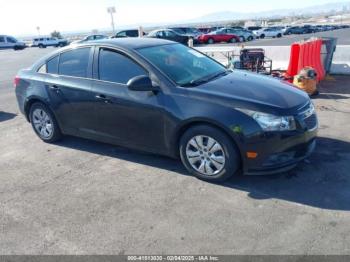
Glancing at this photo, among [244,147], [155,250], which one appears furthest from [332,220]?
[155,250]

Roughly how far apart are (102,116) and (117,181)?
0.96 metres

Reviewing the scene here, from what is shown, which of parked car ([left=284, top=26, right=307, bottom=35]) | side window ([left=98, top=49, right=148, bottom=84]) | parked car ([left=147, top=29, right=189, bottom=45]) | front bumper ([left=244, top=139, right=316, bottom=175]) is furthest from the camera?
parked car ([left=284, top=26, right=307, bottom=35])

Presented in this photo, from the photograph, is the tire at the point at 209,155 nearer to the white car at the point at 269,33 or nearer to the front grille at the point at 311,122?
the front grille at the point at 311,122

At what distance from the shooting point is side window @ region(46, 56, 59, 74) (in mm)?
5444

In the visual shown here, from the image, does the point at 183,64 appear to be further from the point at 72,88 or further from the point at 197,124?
the point at 72,88

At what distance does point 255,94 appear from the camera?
408cm

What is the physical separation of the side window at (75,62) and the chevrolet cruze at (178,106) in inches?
0.6

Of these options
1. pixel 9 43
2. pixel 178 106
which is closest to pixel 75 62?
pixel 178 106

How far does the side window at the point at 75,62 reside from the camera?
16.5ft

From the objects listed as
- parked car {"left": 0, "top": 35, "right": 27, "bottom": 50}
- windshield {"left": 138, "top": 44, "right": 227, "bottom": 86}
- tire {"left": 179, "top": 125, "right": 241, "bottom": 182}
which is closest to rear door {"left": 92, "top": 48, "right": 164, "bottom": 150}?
windshield {"left": 138, "top": 44, "right": 227, "bottom": 86}

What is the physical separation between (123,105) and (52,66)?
1.71 meters

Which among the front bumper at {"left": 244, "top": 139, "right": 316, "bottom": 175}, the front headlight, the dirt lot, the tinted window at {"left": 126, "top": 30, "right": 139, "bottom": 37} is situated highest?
the front headlight

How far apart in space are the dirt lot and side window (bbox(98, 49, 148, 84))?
1.18m

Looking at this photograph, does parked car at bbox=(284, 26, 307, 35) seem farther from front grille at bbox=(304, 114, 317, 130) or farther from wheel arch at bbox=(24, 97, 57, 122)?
front grille at bbox=(304, 114, 317, 130)
